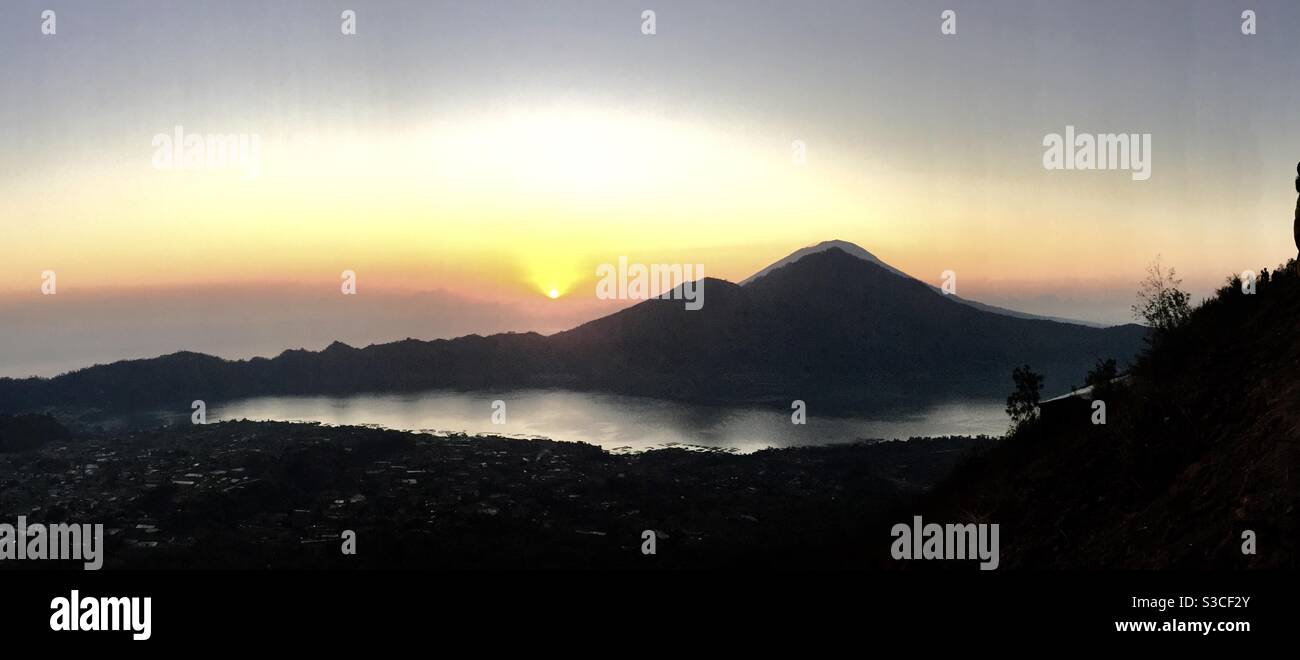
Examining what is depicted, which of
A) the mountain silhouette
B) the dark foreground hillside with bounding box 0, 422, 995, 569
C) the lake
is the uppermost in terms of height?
the mountain silhouette

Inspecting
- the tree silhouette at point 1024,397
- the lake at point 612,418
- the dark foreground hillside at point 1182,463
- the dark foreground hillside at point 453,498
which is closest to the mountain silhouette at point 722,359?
the lake at point 612,418

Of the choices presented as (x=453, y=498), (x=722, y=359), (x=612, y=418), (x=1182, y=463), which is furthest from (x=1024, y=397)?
(x=722, y=359)

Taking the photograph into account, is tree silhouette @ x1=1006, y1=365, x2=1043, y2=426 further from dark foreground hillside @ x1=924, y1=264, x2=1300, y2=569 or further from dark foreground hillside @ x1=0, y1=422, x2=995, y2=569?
dark foreground hillside @ x1=0, y1=422, x2=995, y2=569

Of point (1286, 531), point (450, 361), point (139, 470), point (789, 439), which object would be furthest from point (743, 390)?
point (1286, 531)

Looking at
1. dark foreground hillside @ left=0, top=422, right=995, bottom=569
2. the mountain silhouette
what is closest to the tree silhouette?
dark foreground hillside @ left=0, top=422, right=995, bottom=569

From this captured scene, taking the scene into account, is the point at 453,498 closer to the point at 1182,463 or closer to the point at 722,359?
the point at 1182,463

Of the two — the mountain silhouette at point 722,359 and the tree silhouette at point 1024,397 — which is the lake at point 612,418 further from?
the tree silhouette at point 1024,397
